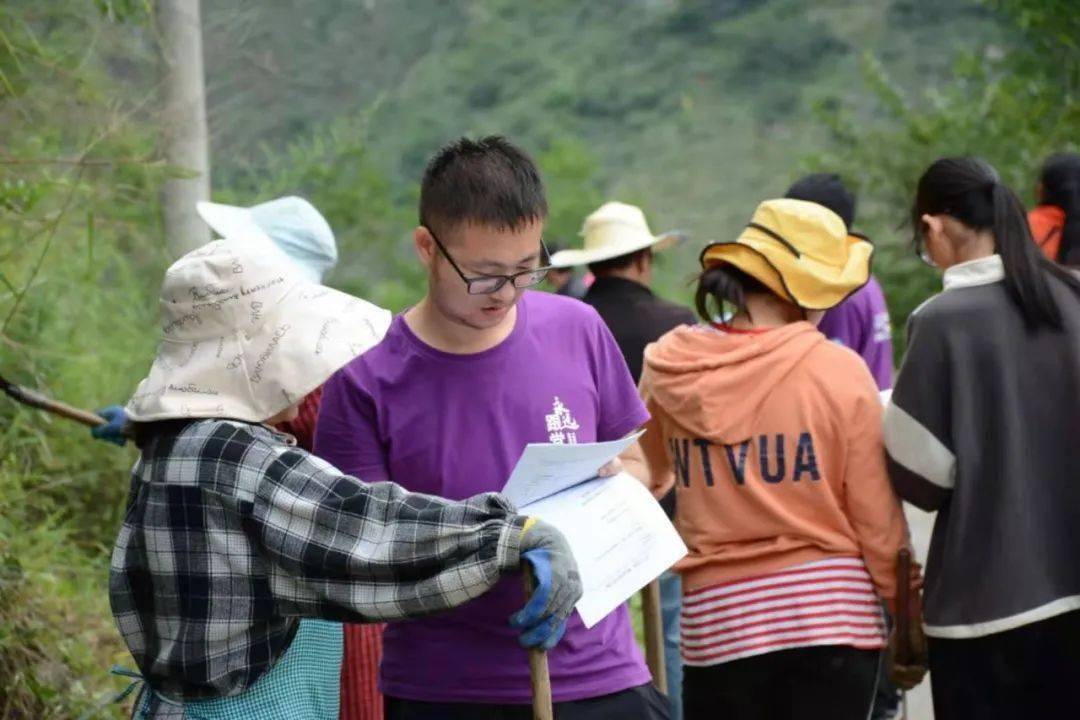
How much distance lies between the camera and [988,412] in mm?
4020

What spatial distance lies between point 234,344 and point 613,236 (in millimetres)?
3370

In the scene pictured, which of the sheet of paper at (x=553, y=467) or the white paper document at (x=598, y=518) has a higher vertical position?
the sheet of paper at (x=553, y=467)

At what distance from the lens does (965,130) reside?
14672 millimetres

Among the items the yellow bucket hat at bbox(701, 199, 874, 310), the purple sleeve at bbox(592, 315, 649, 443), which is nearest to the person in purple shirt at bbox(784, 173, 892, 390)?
the yellow bucket hat at bbox(701, 199, 874, 310)

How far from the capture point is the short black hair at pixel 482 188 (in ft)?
10.6

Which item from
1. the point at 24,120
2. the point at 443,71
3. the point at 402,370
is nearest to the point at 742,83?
the point at 443,71

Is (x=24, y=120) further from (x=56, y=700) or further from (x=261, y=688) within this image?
(x=261, y=688)

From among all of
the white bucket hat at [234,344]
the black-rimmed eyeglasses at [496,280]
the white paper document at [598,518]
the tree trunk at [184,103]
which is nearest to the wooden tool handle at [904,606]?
the white paper document at [598,518]

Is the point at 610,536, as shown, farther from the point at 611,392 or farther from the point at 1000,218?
Result: the point at 1000,218

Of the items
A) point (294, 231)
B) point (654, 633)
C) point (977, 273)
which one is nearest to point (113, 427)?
point (294, 231)

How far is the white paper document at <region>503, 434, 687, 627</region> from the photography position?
10.1 ft

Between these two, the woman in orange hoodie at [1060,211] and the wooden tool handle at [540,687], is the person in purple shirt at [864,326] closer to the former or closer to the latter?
the woman in orange hoodie at [1060,211]

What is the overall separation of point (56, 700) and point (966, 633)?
8.73ft

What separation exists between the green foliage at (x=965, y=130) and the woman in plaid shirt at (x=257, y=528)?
32.9 feet
